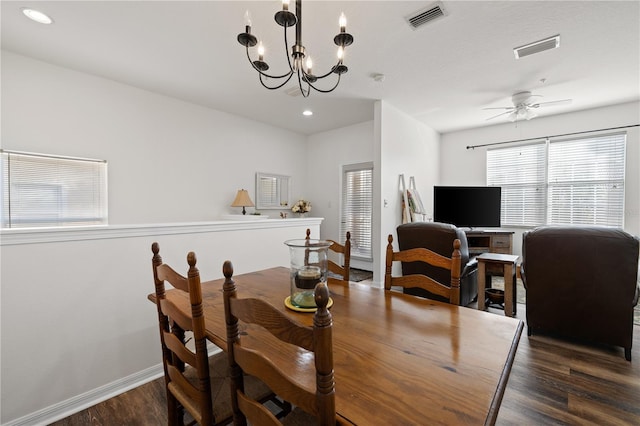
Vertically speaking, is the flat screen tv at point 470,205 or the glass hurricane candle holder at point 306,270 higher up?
the flat screen tv at point 470,205

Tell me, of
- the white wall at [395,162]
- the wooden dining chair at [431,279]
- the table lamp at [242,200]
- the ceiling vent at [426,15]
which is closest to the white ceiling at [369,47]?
the ceiling vent at [426,15]

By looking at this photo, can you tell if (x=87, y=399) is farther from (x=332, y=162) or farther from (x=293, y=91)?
(x=332, y=162)

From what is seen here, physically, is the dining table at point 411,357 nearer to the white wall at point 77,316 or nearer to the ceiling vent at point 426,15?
the white wall at point 77,316

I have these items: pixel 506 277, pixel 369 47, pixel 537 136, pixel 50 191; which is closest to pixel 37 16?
pixel 50 191

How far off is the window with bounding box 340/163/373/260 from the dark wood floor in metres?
3.25

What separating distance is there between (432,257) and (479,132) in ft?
16.0

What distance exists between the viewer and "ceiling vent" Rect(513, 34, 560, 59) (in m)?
2.54

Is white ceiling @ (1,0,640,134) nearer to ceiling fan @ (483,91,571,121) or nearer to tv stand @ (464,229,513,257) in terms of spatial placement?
ceiling fan @ (483,91,571,121)

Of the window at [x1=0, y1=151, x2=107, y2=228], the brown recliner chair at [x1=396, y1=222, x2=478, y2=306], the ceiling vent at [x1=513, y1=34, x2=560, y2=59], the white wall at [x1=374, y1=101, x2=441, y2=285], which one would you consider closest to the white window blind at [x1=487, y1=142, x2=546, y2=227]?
the white wall at [x1=374, y1=101, x2=441, y2=285]

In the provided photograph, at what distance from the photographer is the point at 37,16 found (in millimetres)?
2244

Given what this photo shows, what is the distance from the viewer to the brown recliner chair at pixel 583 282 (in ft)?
7.08

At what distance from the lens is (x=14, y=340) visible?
1580 millimetres

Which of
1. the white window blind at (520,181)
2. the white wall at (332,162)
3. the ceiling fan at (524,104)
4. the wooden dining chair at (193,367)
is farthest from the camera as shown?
the white wall at (332,162)

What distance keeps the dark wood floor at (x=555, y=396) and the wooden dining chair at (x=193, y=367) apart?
66 cm
